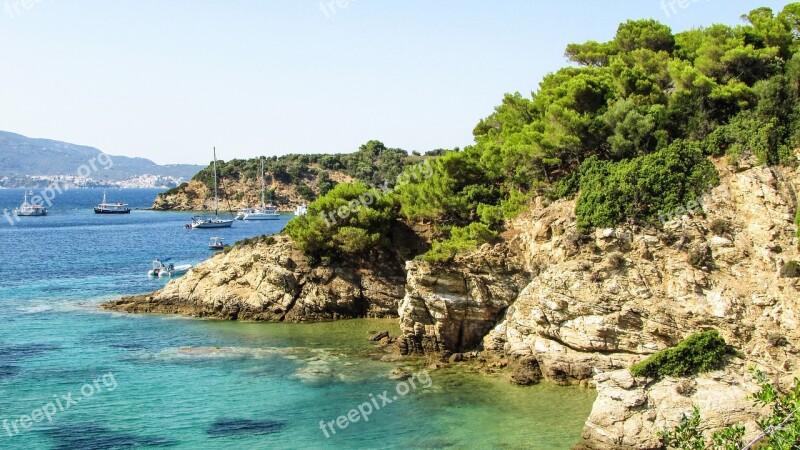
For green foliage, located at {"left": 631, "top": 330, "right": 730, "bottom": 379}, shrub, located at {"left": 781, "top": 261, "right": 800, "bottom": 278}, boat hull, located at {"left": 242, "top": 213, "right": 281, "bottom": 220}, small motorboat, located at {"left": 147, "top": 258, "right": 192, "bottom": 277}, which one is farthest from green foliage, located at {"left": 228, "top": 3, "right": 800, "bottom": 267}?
boat hull, located at {"left": 242, "top": 213, "right": 281, "bottom": 220}

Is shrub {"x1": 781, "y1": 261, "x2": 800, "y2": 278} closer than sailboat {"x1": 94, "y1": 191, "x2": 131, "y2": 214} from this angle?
Yes

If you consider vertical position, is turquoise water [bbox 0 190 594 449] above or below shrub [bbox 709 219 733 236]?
below

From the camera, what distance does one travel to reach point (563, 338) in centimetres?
3017

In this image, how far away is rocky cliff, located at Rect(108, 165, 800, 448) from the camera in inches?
950

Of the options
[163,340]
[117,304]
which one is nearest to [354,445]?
[163,340]

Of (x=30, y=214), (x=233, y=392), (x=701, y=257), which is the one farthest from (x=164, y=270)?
(x=30, y=214)

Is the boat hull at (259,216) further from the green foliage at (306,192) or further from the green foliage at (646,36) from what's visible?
the green foliage at (646,36)

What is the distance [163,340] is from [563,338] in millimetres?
21955

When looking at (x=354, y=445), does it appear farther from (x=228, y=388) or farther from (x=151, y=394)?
(x=151, y=394)

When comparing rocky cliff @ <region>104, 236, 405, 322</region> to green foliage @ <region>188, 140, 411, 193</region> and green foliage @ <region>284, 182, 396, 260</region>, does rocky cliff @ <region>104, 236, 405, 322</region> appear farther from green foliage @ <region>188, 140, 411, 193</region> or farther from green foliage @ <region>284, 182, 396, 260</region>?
green foliage @ <region>188, 140, 411, 193</region>

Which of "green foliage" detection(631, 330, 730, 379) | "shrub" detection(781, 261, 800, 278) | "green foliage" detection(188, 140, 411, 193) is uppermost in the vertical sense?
"green foliage" detection(188, 140, 411, 193)

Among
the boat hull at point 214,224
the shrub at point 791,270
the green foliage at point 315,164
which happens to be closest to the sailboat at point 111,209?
the green foliage at point 315,164

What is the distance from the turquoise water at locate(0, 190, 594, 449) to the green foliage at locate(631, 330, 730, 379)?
10.6 feet

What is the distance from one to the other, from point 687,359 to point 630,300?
14.6 feet
